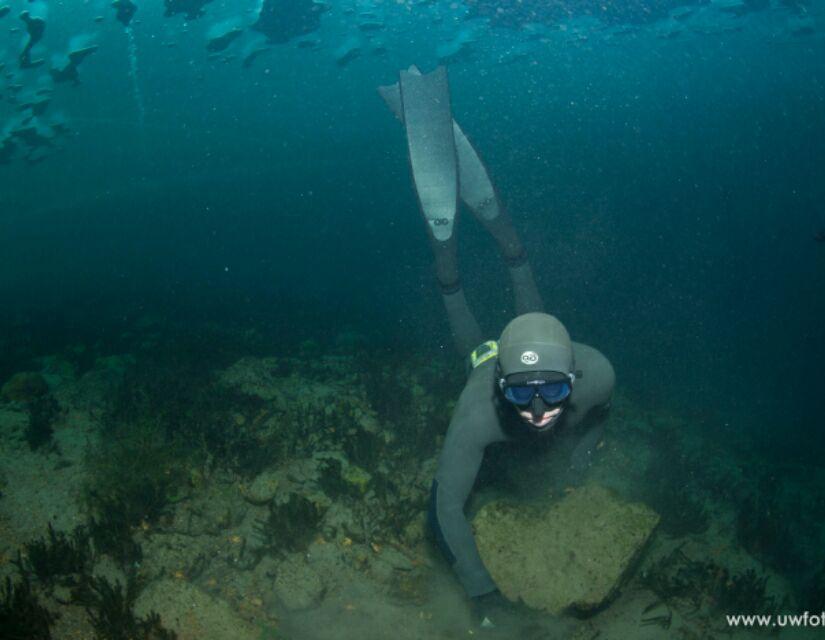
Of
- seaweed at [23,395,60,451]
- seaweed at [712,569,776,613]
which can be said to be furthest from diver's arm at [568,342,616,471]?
seaweed at [23,395,60,451]

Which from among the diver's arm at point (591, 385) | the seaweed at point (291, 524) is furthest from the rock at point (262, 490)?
the diver's arm at point (591, 385)

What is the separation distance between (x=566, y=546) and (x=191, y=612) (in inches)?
155

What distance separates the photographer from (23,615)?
4.39m

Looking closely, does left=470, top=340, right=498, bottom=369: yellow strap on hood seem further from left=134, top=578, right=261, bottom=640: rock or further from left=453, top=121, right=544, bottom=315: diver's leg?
left=134, top=578, right=261, bottom=640: rock

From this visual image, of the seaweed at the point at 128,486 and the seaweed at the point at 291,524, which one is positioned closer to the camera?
the seaweed at the point at 128,486

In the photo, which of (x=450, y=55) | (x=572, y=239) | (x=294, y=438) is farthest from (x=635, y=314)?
(x=450, y=55)

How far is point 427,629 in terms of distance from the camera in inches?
191

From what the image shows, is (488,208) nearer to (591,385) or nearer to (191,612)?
(591,385)

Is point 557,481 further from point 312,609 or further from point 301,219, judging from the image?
point 301,219

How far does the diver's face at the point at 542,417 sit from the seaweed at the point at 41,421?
6960 millimetres

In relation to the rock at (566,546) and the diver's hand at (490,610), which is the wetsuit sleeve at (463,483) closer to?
the diver's hand at (490,610)

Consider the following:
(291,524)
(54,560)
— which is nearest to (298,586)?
(291,524)

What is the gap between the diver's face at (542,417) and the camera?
4.41m

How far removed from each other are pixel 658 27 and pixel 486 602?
115 ft
